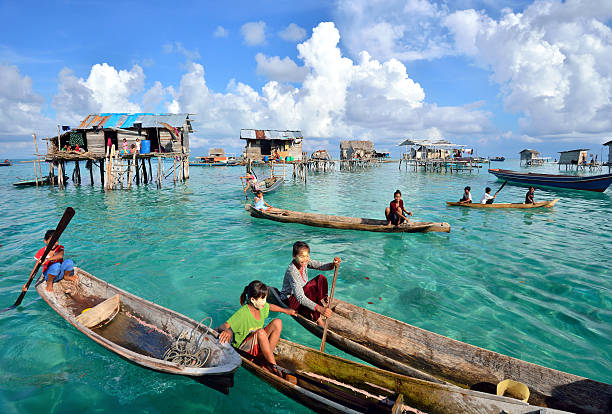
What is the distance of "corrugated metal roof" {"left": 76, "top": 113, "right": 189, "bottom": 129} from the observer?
27.7 meters

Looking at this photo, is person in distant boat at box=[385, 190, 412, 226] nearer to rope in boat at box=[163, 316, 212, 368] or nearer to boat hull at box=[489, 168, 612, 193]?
rope in boat at box=[163, 316, 212, 368]

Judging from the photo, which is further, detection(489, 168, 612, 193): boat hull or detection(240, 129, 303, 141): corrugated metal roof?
detection(240, 129, 303, 141): corrugated metal roof

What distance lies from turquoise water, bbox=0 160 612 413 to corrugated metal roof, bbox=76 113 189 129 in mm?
13844

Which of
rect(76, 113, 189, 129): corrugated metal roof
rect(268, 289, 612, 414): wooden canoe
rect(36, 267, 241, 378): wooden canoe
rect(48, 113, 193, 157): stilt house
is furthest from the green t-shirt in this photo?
rect(76, 113, 189, 129): corrugated metal roof

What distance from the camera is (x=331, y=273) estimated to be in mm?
8859

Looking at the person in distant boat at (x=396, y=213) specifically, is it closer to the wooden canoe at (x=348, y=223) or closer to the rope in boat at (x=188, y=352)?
the wooden canoe at (x=348, y=223)

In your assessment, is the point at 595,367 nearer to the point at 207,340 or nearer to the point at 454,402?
the point at 454,402

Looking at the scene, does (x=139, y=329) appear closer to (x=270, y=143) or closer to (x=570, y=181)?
(x=570, y=181)

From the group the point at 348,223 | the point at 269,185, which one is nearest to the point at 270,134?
the point at 269,185

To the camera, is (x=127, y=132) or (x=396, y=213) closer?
(x=396, y=213)

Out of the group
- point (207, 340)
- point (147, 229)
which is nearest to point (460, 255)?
point (207, 340)

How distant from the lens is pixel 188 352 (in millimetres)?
4332

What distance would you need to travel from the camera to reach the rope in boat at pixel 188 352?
409 cm

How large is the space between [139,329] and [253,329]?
8.01ft
